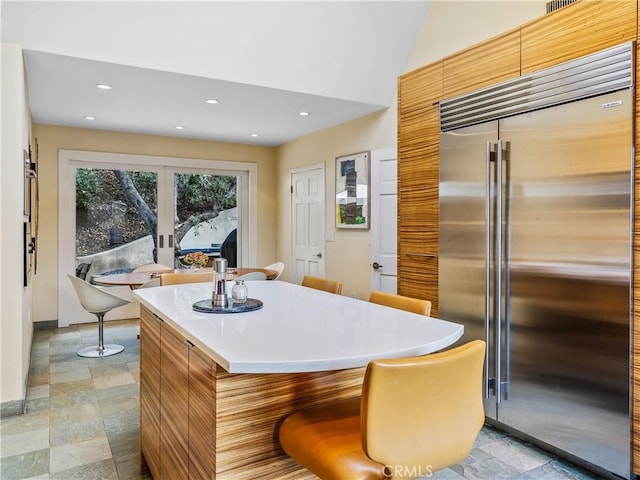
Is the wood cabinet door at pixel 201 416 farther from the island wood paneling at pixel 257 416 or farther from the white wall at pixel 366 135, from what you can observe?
the white wall at pixel 366 135

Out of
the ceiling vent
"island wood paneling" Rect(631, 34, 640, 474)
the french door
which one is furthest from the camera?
the french door

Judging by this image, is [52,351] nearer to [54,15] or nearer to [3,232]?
[3,232]

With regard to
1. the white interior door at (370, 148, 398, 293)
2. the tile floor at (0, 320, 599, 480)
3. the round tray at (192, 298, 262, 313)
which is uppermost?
the white interior door at (370, 148, 398, 293)

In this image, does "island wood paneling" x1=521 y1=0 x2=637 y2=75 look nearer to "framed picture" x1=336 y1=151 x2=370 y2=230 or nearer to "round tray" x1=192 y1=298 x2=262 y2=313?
"round tray" x1=192 y1=298 x2=262 y2=313

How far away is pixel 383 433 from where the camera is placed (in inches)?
43.6

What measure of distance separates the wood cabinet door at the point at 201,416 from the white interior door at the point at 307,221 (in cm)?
406

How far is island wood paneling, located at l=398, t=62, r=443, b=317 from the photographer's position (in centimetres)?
299

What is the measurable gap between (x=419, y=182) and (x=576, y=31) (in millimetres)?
1248

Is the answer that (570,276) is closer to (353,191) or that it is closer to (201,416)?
(201,416)

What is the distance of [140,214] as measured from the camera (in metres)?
5.92

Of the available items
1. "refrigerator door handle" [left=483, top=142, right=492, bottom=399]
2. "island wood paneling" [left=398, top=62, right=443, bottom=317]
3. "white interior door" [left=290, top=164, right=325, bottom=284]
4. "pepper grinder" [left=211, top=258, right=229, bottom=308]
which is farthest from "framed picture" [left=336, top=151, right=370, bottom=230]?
"pepper grinder" [left=211, top=258, right=229, bottom=308]

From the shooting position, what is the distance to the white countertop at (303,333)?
1165 millimetres

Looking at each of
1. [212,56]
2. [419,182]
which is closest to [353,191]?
[419,182]

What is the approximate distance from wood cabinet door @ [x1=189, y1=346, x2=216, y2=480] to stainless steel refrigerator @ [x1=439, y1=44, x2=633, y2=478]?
1756 mm
